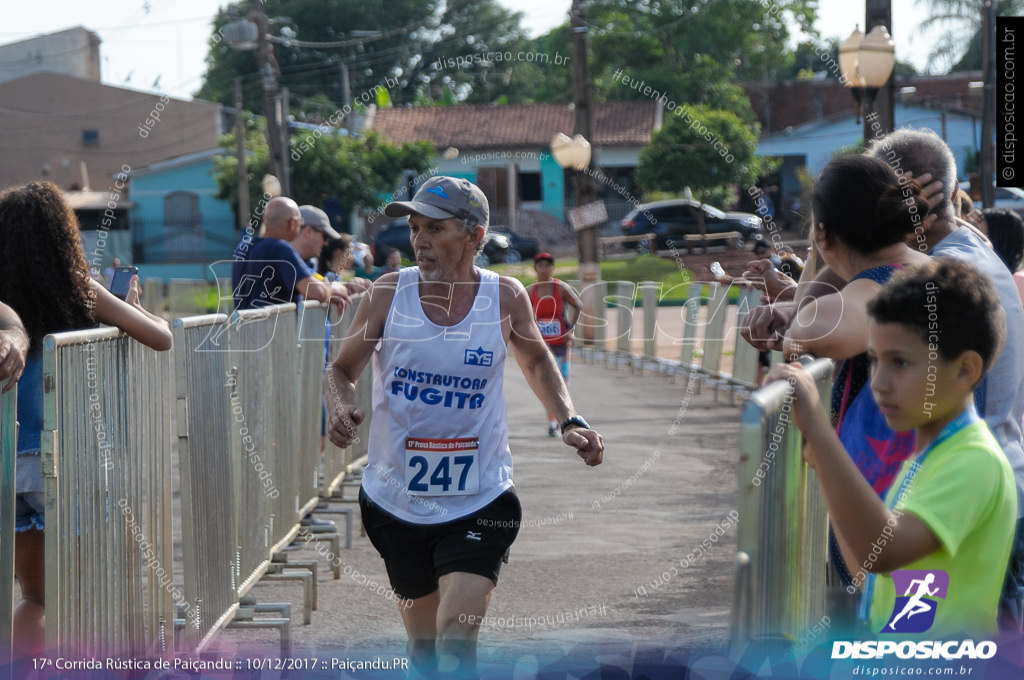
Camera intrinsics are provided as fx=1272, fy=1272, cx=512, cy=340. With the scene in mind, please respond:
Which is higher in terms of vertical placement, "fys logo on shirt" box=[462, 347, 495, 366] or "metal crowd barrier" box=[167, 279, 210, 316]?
Answer: "fys logo on shirt" box=[462, 347, 495, 366]

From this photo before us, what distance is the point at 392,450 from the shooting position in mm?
4199

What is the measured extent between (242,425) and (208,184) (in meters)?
43.5

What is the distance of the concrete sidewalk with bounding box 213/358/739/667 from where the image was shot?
18.8ft

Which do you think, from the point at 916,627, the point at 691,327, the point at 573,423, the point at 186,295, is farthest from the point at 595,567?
the point at 186,295

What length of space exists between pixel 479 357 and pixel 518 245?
120ft

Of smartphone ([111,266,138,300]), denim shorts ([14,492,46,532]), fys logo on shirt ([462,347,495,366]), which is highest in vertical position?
smartphone ([111,266,138,300])

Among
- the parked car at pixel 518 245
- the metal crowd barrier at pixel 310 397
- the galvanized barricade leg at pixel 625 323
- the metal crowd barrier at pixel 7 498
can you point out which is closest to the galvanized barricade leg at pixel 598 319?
the galvanized barricade leg at pixel 625 323

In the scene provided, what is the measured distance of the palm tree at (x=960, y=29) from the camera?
4803 centimetres

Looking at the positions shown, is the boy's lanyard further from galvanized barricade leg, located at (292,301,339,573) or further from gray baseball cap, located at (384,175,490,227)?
galvanized barricade leg, located at (292,301,339,573)

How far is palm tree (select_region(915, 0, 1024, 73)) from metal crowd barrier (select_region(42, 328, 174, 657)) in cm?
4591

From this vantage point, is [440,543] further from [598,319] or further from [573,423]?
[598,319]

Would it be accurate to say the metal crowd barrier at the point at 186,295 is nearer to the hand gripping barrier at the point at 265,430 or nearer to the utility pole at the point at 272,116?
the utility pole at the point at 272,116

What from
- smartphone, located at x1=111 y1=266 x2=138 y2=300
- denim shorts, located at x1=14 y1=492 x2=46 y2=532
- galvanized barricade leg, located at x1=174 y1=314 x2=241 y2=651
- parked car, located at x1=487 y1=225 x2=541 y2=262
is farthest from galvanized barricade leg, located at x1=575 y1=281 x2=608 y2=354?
parked car, located at x1=487 y1=225 x2=541 y2=262

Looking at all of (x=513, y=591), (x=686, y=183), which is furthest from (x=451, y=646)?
(x=686, y=183)
